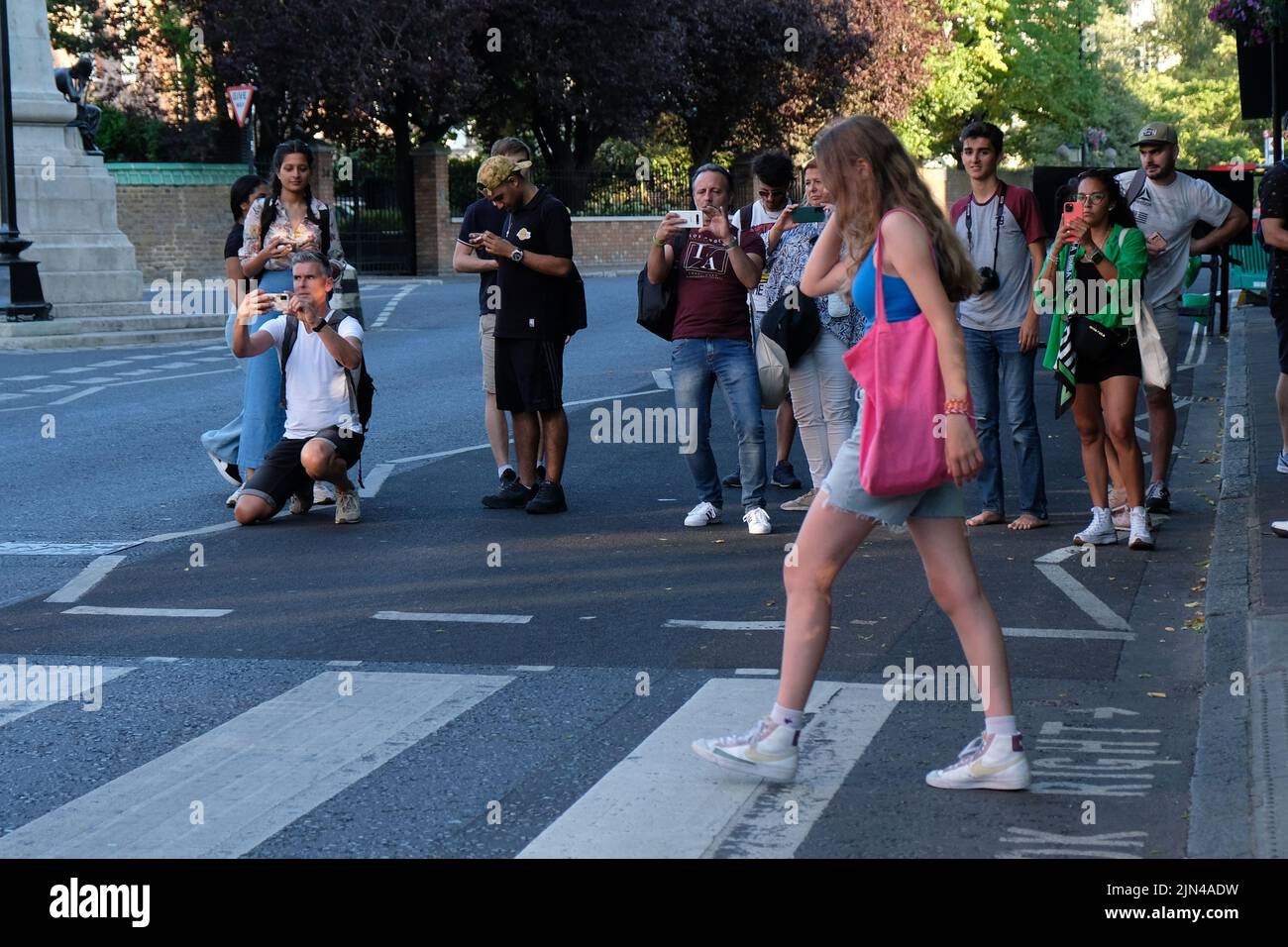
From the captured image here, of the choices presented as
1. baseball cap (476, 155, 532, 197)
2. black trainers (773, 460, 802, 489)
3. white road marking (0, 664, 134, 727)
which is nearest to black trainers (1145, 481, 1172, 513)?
black trainers (773, 460, 802, 489)

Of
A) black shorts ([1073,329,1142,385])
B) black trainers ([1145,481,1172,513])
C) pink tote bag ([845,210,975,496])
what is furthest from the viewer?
black trainers ([1145,481,1172,513])

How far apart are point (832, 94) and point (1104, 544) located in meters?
43.8

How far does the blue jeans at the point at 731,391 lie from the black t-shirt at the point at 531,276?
0.95m

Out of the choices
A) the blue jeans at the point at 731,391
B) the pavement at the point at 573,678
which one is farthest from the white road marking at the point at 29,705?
the blue jeans at the point at 731,391

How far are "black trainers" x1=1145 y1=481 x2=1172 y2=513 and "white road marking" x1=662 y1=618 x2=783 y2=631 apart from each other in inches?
123

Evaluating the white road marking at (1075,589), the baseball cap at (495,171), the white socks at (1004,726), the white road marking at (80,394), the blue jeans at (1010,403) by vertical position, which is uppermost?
the baseball cap at (495,171)

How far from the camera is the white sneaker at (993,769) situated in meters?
4.98

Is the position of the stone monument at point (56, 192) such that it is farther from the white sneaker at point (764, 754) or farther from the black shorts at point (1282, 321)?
the white sneaker at point (764, 754)

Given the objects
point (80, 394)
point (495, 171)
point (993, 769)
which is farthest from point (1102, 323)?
point (80, 394)

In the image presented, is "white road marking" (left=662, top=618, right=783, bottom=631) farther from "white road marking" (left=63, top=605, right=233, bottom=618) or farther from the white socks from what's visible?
the white socks

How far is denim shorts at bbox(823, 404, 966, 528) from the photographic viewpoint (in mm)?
4965

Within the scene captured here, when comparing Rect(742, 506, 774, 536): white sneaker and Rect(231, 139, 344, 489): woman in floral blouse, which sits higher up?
Rect(231, 139, 344, 489): woman in floral blouse
